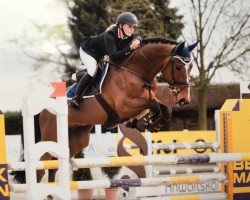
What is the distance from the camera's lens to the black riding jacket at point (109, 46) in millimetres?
4988

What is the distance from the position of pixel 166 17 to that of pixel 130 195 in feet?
48.0

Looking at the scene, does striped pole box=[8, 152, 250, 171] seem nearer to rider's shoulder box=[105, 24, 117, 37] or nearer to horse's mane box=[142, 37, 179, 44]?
horse's mane box=[142, 37, 179, 44]

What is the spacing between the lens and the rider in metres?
5.00

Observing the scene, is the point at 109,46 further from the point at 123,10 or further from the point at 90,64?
the point at 123,10

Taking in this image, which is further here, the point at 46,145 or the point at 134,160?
the point at 134,160

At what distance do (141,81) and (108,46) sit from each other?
0.45 metres

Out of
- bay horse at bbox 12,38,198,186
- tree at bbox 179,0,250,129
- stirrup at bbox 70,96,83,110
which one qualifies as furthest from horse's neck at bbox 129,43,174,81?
tree at bbox 179,0,250,129

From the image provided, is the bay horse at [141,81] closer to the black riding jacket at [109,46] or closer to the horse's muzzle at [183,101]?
the horse's muzzle at [183,101]

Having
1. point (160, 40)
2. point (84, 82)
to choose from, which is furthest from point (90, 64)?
point (160, 40)

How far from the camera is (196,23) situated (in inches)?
686

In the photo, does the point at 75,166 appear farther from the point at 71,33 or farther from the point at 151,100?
the point at 71,33

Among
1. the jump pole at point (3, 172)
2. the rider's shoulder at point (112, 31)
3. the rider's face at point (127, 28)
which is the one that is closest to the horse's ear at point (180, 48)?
the rider's face at point (127, 28)

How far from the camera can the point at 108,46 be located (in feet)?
16.5

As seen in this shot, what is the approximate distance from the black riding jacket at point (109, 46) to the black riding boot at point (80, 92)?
0.24m
